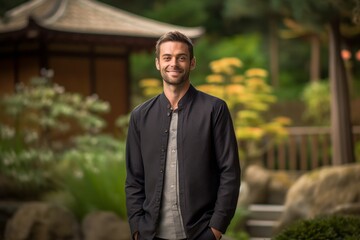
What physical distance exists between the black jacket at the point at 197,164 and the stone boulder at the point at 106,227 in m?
5.58

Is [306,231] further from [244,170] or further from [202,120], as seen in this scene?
[244,170]

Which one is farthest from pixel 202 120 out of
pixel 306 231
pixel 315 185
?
pixel 315 185

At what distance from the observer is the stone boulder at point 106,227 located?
9.16 m

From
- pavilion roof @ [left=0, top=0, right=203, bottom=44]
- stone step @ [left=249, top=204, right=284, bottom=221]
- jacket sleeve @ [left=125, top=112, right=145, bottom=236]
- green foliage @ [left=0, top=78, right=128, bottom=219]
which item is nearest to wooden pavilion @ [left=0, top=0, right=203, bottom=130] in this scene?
pavilion roof @ [left=0, top=0, right=203, bottom=44]

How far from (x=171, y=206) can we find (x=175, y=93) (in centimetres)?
53

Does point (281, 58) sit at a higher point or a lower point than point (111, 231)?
higher

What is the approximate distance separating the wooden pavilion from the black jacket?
964 centimetres

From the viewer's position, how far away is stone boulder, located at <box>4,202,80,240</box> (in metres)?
9.11

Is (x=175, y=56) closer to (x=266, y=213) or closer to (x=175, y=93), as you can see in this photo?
(x=175, y=93)

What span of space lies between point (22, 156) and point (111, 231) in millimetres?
1806

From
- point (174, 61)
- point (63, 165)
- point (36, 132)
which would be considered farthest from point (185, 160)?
point (36, 132)

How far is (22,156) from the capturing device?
10.2 meters

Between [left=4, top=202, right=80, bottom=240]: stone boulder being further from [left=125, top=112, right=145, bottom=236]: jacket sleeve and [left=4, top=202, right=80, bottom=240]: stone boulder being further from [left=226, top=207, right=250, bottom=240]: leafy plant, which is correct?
[left=125, top=112, right=145, bottom=236]: jacket sleeve

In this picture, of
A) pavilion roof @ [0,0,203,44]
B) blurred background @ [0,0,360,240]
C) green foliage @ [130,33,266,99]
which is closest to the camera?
blurred background @ [0,0,360,240]
